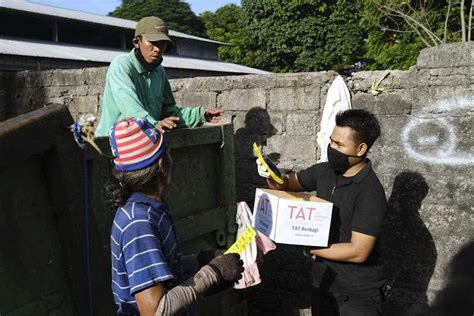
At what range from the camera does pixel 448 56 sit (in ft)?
11.8

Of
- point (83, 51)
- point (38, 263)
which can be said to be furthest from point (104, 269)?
point (83, 51)

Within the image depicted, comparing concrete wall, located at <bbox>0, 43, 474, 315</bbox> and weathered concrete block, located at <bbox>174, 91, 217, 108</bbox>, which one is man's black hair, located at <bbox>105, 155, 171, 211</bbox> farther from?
weathered concrete block, located at <bbox>174, 91, 217, 108</bbox>

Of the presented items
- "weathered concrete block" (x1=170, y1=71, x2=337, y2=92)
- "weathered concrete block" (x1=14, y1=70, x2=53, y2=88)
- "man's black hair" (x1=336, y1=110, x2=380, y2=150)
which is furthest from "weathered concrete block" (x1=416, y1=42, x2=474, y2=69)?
"weathered concrete block" (x1=14, y1=70, x2=53, y2=88)

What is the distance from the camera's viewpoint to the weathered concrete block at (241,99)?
4.42 m

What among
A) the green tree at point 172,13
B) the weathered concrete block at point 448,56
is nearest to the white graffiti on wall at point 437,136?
the weathered concrete block at point 448,56

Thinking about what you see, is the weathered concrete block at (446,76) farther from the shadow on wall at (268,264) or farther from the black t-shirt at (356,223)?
the shadow on wall at (268,264)

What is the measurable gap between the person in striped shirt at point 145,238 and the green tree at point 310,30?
22.4 metres

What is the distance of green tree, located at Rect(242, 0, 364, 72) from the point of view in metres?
23.5

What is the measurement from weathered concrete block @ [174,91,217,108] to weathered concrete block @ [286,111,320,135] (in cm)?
75

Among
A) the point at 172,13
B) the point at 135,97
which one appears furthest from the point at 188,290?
the point at 172,13

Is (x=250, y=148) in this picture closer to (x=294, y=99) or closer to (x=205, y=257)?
(x=294, y=99)

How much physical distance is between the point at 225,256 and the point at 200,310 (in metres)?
1.10

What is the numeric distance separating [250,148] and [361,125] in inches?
Answer: 67.8

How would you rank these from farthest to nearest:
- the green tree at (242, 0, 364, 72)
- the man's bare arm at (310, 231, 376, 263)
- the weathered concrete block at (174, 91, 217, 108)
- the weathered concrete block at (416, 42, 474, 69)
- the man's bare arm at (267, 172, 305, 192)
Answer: the green tree at (242, 0, 364, 72) → the weathered concrete block at (174, 91, 217, 108) → the weathered concrete block at (416, 42, 474, 69) → the man's bare arm at (267, 172, 305, 192) → the man's bare arm at (310, 231, 376, 263)
